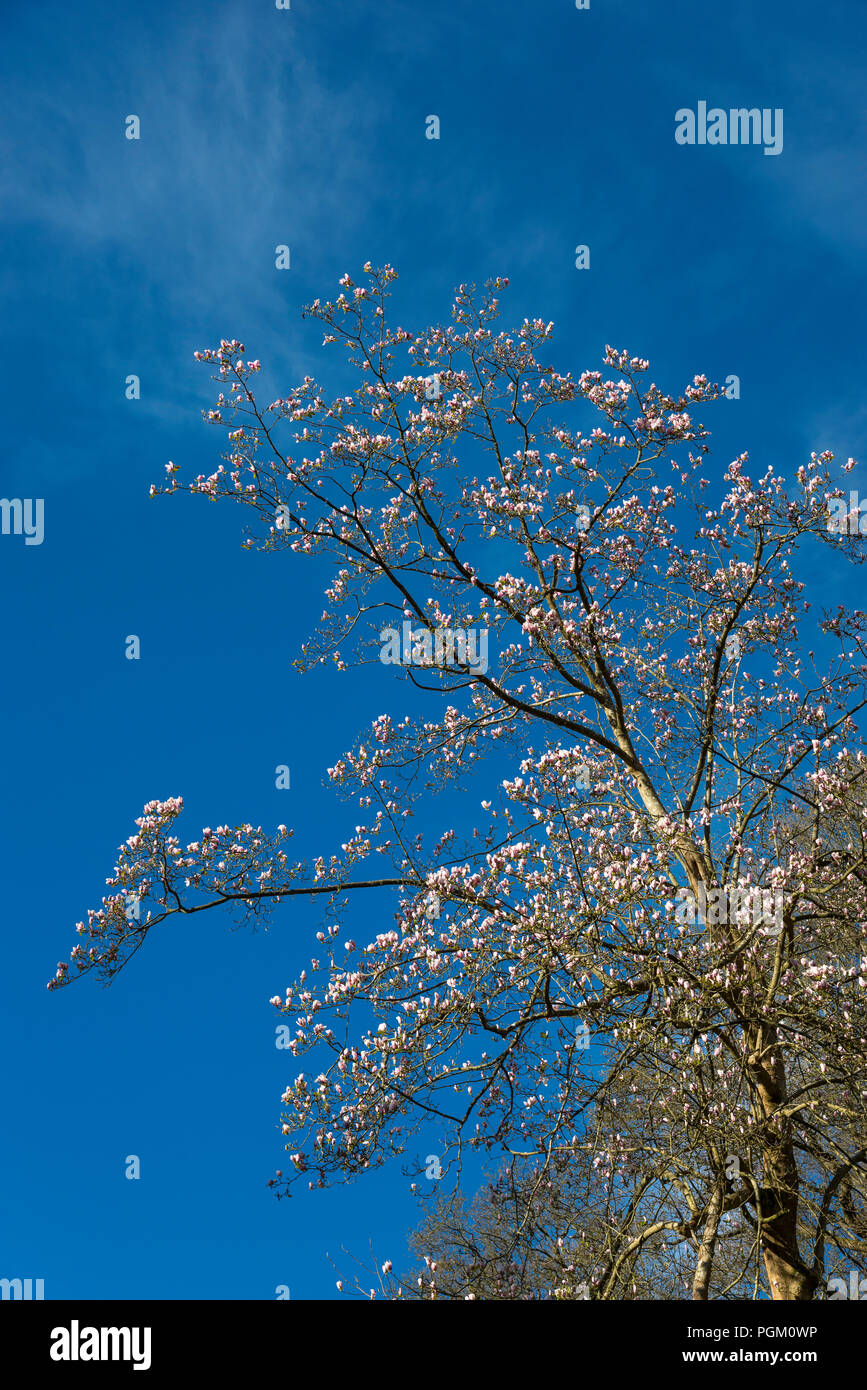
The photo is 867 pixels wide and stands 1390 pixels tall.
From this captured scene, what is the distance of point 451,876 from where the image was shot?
8.70 metres

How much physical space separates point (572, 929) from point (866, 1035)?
2.41 meters

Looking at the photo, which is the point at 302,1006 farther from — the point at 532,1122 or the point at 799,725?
the point at 799,725

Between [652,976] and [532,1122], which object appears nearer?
[652,976]

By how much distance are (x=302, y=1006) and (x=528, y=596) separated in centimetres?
449

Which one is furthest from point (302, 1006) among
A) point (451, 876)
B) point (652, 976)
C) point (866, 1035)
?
point (866, 1035)
